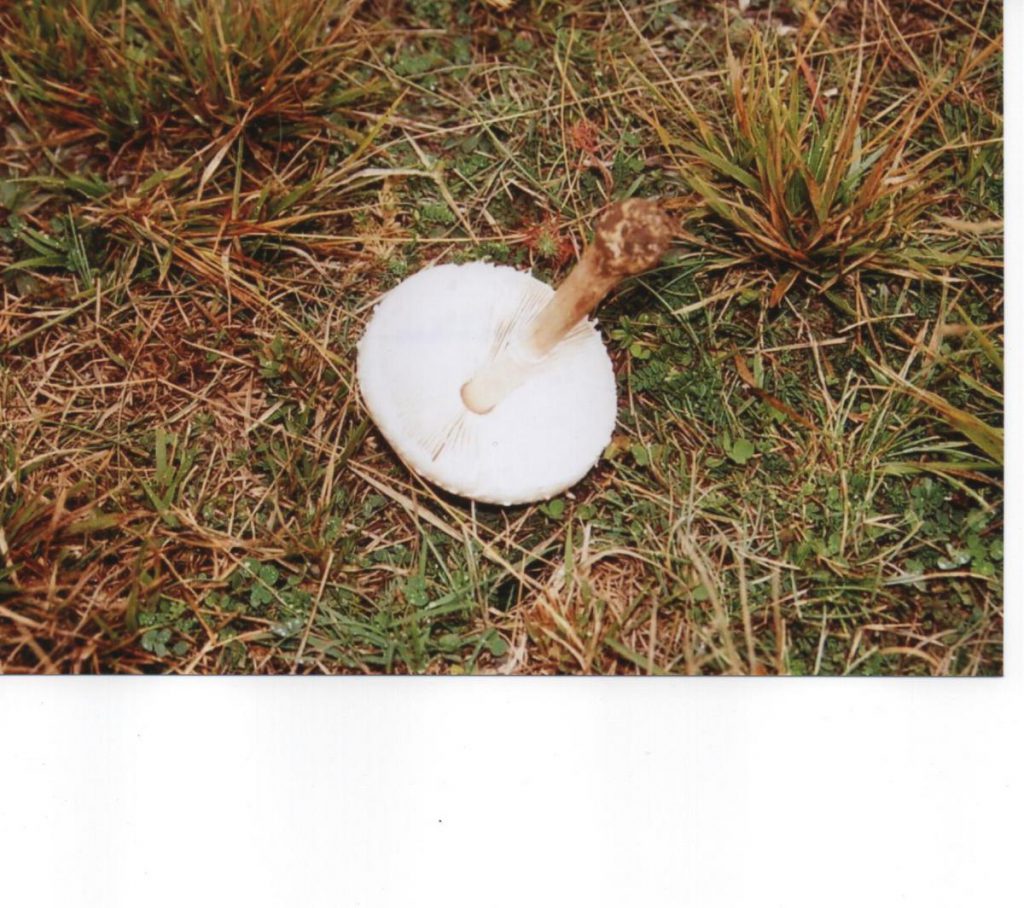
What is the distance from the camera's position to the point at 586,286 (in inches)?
35.1

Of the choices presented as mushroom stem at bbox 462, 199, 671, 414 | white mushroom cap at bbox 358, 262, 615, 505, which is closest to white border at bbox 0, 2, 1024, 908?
white mushroom cap at bbox 358, 262, 615, 505

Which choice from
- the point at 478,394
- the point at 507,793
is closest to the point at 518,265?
the point at 478,394

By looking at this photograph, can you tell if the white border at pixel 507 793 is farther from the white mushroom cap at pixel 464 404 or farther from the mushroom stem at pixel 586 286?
the mushroom stem at pixel 586 286

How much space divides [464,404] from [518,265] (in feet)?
0.85

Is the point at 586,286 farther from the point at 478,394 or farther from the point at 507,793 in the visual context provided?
the point at 507,793

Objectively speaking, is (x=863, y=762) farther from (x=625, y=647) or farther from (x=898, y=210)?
(x=898, y=210)

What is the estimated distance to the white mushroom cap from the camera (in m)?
1.06

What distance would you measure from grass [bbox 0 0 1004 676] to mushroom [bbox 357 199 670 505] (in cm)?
7

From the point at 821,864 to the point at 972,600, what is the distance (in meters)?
0.43

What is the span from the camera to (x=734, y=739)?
1045 mm

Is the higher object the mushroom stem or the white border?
the mushroom stem

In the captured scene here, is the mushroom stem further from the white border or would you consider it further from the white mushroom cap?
the white border

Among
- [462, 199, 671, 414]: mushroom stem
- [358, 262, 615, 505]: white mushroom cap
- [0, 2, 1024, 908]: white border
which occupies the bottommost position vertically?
[0, 2, 1024, 908]: white border

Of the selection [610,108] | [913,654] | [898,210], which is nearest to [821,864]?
[913,654]
